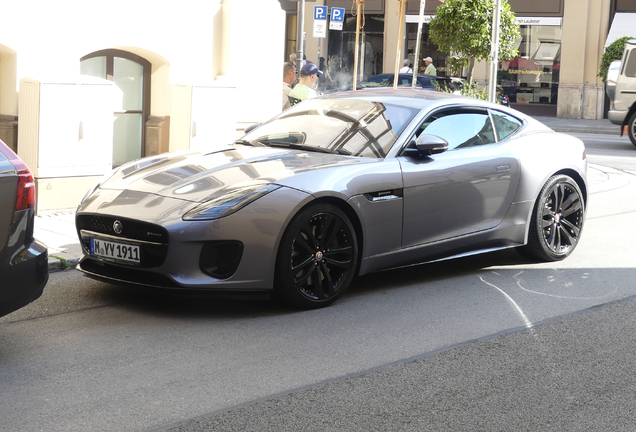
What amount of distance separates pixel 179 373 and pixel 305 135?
8.36 ft

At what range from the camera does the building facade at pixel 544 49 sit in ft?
96.3

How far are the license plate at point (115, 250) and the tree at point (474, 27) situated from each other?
10.9m

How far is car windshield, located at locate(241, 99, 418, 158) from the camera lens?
6.11 meters

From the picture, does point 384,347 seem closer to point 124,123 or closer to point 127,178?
point 127,178

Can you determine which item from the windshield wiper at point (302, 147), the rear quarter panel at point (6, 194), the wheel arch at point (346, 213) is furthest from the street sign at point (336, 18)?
the rear quarter panel at point (6, 194)

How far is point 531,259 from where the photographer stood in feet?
24.0

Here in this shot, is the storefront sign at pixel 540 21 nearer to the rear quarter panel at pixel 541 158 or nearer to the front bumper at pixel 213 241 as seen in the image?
the rear quarter panel at pixel 541 158

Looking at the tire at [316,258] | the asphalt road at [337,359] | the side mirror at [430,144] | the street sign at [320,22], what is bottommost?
the asphalt road at [337,359]

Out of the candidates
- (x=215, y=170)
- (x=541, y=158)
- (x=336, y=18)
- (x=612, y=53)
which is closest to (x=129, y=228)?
(x=215, y=170)

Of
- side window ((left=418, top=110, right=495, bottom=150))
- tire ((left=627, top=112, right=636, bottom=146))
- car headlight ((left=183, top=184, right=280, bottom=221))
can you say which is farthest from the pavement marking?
tire ((left=627, top=112, right=636, bottom=146))

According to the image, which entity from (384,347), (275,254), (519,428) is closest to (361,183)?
(275,254)

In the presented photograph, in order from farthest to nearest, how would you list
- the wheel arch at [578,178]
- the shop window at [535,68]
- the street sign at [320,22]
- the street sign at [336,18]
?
1. the shop window at [535,68]
2. the street sign at [336,18]
3. the street sign at [320,22]
4. the wheel arch at [578,178]

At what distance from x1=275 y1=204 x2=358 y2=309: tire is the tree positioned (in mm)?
10183

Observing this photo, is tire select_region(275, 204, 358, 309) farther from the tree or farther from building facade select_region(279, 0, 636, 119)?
building facade select_region(279, 0, 636, 119)
